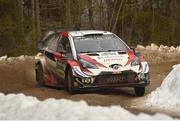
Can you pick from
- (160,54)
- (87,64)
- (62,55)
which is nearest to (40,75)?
(62,55)

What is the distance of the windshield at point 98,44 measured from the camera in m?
17.0

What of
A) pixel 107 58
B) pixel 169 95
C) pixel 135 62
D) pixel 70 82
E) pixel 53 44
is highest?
pixel 107 58

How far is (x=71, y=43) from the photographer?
56.8 ft

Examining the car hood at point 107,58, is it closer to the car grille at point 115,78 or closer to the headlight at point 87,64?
the headlight at point 87,64

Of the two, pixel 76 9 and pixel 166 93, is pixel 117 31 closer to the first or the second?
pixel 76 9

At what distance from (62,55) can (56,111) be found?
7.36m

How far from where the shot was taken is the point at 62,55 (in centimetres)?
1736

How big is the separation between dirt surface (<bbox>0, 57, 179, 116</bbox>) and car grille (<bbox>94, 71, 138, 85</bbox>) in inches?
13.5

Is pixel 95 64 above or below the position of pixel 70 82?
above

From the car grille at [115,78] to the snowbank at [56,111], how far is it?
4.00 metres

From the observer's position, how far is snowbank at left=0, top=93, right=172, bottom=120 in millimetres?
9227

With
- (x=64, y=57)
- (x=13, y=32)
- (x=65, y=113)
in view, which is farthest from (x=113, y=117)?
(x=13, y=32)

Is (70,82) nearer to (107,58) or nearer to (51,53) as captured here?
(107,58)

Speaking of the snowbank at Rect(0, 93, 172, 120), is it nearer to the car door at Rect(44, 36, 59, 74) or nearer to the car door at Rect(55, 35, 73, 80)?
the car door at Rect(55, 35, 73, 80)
